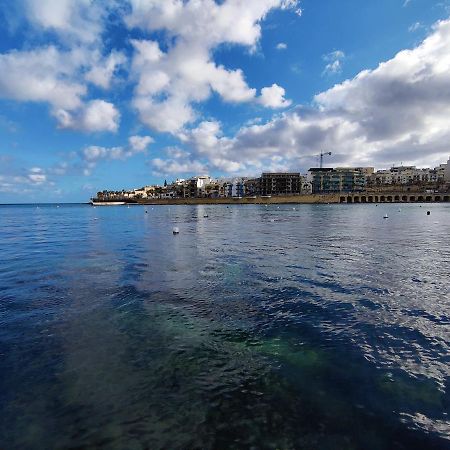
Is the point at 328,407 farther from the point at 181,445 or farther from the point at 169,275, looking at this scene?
the point at 169,275

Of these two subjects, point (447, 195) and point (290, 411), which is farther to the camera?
point (447, 195)

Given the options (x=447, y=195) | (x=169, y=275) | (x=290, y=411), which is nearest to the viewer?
(x=290, y=411)

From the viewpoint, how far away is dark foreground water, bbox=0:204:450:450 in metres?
5.55

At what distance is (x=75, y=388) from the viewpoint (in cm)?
679

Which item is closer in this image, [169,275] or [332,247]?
[169,275]

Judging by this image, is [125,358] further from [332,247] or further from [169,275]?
[332,247]

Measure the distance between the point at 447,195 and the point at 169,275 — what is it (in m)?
228

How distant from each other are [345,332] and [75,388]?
7351 millimetres

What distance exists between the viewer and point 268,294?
13.2m

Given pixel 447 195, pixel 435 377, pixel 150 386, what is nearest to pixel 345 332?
pixel 435 377

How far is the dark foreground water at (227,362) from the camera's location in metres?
5.55

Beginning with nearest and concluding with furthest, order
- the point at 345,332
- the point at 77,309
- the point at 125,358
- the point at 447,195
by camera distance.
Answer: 1. the point at 125,358
2. the point at 345,332
3. the point at 77,309
4. the point at 447,195

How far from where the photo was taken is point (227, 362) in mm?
7727

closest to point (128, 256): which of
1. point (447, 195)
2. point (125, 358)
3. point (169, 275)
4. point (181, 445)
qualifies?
point (169, 275)
